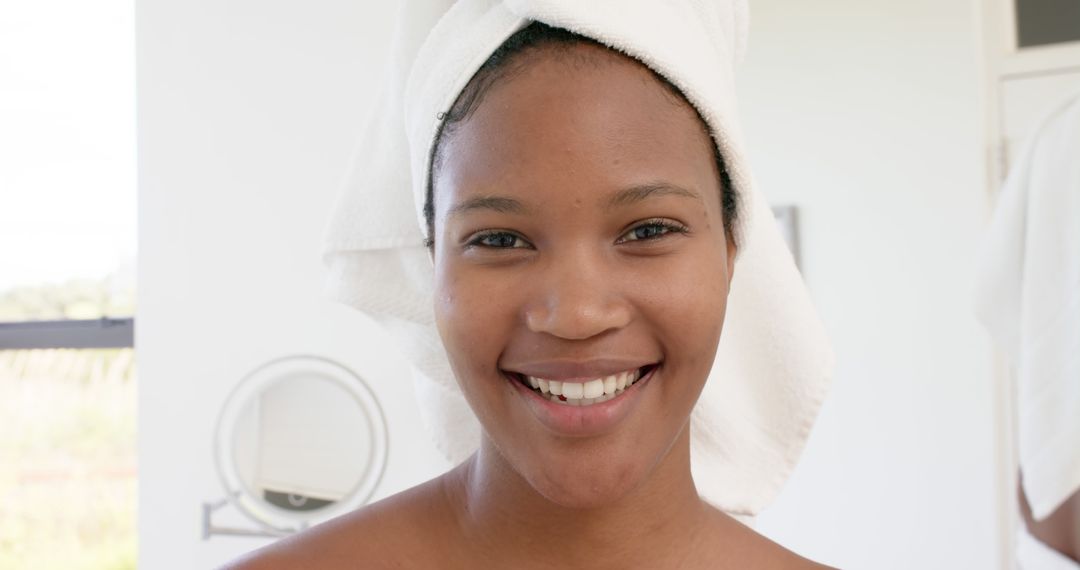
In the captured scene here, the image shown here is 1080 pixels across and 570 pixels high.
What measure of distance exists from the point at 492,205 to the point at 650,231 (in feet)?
0.36

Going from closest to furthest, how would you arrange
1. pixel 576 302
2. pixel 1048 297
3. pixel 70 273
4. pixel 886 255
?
1. pixel 576 302
2. pixel 1048 297
3. pixel 886 255
4. pixel 70 273

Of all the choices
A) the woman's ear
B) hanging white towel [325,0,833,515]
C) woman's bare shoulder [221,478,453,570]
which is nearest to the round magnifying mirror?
hanging white towel [325,0,833,515]

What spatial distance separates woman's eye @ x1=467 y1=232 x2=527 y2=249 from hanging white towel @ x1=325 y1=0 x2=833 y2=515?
89 mm

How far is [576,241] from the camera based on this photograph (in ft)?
2.02

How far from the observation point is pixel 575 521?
28.5 inches

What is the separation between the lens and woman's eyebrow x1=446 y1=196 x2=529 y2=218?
623mm

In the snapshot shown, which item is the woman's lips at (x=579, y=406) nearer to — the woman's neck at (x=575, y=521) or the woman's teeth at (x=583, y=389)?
the woman's teeth at (x=583, y=389)

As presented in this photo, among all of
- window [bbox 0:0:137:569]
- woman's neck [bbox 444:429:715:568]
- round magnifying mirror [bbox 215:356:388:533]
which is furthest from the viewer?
window [bbox 0:0:137:569]

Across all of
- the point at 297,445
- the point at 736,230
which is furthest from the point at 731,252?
the point at 297,445

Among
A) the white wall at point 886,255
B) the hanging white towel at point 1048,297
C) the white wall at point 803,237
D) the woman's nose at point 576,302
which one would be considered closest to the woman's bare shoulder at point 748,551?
the woman's nose at point 576,302

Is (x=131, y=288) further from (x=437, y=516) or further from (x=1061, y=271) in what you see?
(x=1061, y=271)

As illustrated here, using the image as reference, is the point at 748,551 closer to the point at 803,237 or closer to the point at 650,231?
the point at 650,231

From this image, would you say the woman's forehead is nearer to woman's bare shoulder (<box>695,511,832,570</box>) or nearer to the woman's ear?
the woman's ear

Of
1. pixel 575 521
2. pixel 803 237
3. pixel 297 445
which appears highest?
pixel 803 237
